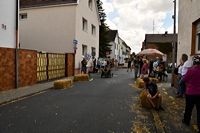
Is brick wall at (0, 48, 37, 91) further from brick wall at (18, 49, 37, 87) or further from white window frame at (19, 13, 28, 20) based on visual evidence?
white window frame at (19, 13, 28, 20)

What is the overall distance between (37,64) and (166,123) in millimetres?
8583

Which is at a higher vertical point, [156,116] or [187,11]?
[187,11]

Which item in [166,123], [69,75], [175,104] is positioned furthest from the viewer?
[69,75]

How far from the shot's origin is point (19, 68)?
8.49m

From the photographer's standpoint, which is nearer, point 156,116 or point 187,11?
point 156,116

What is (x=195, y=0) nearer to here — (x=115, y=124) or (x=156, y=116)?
(x=156, y=116)

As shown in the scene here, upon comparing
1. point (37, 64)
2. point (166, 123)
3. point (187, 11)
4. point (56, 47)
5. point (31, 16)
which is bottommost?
point (166, 123)

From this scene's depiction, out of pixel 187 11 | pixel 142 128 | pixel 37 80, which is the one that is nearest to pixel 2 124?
pixel 142 128

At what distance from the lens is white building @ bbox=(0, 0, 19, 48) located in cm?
830

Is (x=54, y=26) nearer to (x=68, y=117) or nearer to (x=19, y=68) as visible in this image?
(x=19, y=68)

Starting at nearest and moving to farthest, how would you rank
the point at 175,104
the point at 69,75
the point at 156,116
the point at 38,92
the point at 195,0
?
the point at 156,116, the point at 175,104, the point at 195,0, the point at 38,92, the point at 69,75

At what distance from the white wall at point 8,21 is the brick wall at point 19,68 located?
0.87 meters

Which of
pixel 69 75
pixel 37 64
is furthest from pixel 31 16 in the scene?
pixel 37 64

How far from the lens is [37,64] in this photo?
33.7 feet
